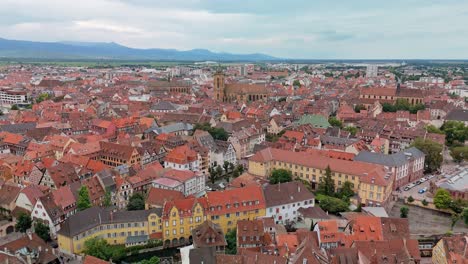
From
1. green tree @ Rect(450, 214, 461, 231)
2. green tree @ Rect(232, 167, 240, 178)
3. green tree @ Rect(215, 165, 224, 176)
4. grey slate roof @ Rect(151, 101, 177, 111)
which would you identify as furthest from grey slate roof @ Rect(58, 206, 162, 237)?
grey slate roof @ Rect(151, 101, 177, 111)

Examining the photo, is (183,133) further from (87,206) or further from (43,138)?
(87,206)

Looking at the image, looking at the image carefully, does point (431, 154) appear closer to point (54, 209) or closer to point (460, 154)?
point (460, 154)

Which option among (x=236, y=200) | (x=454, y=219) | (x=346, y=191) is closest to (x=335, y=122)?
(x=346, y=191)

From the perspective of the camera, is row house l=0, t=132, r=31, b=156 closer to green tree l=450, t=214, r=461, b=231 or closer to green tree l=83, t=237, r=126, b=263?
green tree l=83, t=237, r=126, b=263

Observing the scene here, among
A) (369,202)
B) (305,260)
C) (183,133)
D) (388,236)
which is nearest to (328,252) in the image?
(305,260)

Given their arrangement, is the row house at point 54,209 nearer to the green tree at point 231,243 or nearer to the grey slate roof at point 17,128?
the green tree at point 231,243

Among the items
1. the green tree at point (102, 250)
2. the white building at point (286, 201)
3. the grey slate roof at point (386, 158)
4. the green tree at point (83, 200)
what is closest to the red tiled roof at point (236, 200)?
the white building at point (286, 201)
